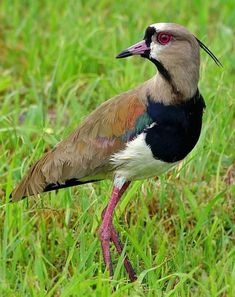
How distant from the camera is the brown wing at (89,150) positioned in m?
4.78

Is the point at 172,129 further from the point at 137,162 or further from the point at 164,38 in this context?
the point at 164,38

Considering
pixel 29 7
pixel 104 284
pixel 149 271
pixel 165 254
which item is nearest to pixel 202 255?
pixel 165 254

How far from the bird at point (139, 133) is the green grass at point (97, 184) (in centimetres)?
19

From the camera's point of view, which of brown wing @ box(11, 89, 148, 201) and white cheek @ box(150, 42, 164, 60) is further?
brown wing @ box(11, 89, 148, 201)

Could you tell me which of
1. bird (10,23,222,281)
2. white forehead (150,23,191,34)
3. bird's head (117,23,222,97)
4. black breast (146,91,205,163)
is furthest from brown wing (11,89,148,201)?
white forehead (150,23,191,34)

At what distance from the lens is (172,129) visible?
4.59 metres

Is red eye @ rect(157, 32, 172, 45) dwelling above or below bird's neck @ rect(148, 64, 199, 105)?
above

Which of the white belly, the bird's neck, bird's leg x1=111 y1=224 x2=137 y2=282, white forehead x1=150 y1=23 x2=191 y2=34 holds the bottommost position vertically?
bird's leg x1=111 y1=224 x2=137 y2=282

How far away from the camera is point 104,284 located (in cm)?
431

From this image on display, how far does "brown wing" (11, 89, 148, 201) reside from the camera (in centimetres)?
478

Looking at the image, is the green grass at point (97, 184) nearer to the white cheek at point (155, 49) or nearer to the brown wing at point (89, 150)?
the brown wing at point (89, 150)

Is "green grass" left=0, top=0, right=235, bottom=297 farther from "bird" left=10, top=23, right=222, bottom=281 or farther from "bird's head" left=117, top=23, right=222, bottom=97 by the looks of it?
"bird's head" left=117, top=23, right=222, bottom=97

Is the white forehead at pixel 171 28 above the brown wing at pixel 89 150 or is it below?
above

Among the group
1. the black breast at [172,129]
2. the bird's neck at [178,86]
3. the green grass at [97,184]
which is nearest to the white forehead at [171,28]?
the bird's neck at [178,86]
